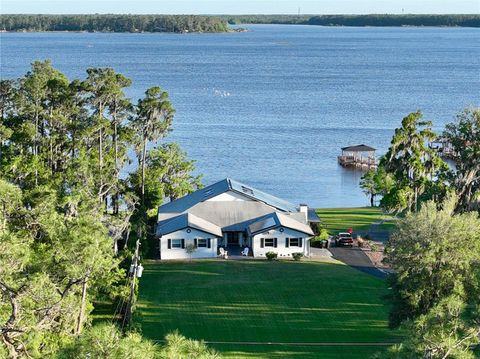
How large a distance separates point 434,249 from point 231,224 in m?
22.3

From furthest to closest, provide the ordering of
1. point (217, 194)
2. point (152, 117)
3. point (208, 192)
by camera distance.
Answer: point (152, 117) < point (208, 192) < point (217, 194)

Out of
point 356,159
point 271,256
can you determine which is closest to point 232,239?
point 271,256

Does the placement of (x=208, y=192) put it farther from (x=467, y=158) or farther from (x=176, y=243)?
(x=467, y=158)

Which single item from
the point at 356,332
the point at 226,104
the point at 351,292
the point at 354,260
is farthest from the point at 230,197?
the point at 226,104

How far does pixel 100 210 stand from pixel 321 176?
164 feet

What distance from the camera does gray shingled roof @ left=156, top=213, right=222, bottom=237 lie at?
175 ft

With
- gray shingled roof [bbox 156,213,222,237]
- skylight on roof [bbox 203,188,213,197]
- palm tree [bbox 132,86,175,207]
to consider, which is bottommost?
gray shingled roof [bbox 156,213,222,237]

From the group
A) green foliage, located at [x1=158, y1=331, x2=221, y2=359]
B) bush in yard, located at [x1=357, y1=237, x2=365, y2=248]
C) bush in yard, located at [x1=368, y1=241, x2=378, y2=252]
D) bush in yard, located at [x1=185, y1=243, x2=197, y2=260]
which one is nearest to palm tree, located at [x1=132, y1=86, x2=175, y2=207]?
bush in yard, located at [x1=185, y1=243, x2=197, y2=260]

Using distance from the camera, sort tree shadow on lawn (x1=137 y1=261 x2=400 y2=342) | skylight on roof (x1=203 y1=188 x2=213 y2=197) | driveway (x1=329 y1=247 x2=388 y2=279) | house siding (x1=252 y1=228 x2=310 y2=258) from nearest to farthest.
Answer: tree shadow on lawn (x1=137 y1=261 x2=400 y2=342)
driveway (x1=329 y1=247 x2=388 y2=279)
house siding (x1=252 y1=228 x2=310 y2=258)
skylight on roof (x1=203 y1=188 x2=213 y2=197)

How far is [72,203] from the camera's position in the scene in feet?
139

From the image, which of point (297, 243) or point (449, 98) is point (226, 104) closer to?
point (449, 98)

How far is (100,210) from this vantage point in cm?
4119

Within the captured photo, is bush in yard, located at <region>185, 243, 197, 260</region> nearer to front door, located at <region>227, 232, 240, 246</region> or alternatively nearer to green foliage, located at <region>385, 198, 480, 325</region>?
front door, located at <region>227, 232, 240, 246</region>

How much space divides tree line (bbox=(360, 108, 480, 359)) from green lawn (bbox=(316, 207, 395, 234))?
246cm
